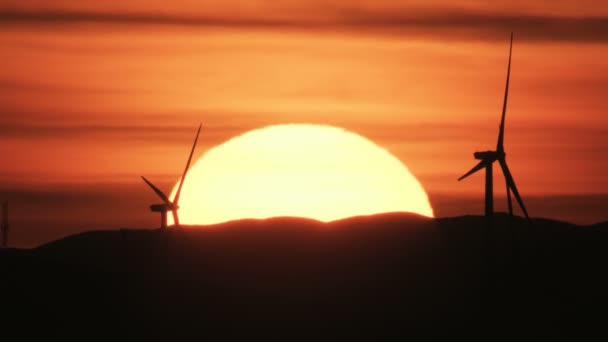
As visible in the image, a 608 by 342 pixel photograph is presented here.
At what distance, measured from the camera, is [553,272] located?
14925 cm

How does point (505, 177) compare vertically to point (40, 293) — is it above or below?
above

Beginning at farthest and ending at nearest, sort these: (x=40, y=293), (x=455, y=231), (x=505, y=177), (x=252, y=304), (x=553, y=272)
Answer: (x=455, y=231) < (x=553, y=272) < (x=252, y=304) < (x=40, y=293) < (x=505, y=177)

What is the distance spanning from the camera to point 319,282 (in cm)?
14662

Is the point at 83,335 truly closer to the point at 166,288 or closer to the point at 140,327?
the point at 140,327

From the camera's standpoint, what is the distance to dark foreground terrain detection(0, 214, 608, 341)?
128 m

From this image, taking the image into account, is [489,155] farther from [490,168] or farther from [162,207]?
[162,207]

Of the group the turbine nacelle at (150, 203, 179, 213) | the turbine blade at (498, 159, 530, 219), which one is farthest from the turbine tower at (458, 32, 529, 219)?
the turbine nacelle at (150, 203, 179, 213)

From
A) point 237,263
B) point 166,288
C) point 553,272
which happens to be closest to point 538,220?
point 553,272

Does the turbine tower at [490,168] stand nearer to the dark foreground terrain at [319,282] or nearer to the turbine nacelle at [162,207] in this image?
the dark foreground terrain at [319,282]

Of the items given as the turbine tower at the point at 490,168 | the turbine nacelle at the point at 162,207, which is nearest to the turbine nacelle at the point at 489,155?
the turbine tower at the point at 490,168

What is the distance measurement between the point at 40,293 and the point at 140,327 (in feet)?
29.4

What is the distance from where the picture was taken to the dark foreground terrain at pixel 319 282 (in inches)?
5054

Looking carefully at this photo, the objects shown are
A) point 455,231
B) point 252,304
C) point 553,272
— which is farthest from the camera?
point 455,231

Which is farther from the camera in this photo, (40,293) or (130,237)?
(130,237)
